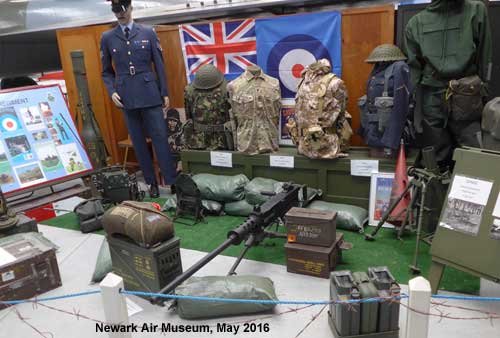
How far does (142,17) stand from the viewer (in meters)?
5.64

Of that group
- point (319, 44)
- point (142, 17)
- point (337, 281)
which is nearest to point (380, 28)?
point (319, 44)

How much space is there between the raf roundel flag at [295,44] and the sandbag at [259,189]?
110 centimetres

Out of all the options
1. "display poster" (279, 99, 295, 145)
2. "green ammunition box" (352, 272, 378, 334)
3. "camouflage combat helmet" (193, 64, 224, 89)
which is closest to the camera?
"green ammunition box" (352, 272, 378, 334)

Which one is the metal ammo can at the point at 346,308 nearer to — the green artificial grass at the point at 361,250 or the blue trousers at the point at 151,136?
the green artificial grass at the point at 361,250

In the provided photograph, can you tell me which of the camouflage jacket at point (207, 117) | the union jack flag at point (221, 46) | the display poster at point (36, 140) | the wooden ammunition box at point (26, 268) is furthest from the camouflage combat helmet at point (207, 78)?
the wooden ammunition box at point (26, 268)

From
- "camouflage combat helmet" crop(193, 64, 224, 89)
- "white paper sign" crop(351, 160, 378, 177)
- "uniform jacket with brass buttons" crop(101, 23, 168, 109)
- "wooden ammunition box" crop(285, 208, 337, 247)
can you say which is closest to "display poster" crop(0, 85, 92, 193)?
"uniform jacket with brass buttons" crop(101, 23, 168, 109)

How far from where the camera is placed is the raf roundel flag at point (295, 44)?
4.15 metres

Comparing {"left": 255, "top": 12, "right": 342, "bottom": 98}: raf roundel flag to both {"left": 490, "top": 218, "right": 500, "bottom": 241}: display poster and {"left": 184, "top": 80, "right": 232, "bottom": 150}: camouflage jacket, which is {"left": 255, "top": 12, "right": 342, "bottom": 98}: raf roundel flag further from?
{"left": 490, "top": 218, "right": 500, "bottom": 241}: display poster

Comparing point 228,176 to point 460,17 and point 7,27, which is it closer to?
point 460,17

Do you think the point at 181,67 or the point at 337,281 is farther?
the point at 181,67

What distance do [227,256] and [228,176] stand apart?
3.88 feet

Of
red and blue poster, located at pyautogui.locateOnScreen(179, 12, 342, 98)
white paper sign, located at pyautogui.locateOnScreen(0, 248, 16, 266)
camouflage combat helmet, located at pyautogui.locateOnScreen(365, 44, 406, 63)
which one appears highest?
red and blue poster, located at pyautogui.locateOnScreen(179, 12, 342, 98)

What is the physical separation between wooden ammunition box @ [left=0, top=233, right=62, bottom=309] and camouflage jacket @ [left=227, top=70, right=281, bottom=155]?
2.12 m

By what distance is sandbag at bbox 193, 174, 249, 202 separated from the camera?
13.4 ft
